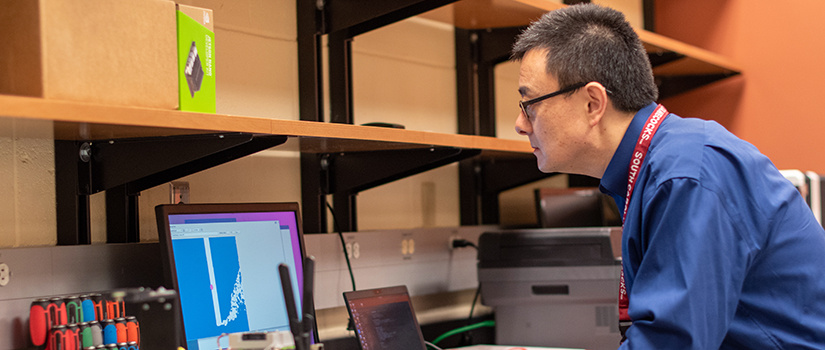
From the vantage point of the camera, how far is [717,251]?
100cm

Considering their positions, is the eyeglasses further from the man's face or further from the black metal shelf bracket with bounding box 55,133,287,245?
the black metal shelf bracket with bounding box 55,133,287,245

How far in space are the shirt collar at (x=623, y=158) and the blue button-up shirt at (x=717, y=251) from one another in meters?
0.06

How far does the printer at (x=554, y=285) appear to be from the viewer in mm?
2037

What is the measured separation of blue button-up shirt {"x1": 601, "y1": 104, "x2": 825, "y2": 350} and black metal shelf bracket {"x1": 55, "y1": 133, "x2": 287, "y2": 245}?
26.4 inches

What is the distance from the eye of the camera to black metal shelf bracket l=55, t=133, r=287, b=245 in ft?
4.40

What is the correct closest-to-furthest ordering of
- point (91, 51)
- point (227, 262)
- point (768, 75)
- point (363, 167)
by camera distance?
point (91, 51) → point (227, 262) → point (363, 167) → point (768, 75)

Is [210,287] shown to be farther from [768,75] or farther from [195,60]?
[768,75]

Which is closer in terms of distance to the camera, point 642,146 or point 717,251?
point 717,251

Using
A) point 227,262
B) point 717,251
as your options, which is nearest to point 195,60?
point 227,262

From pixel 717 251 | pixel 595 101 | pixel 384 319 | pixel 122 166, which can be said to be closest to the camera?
pixel 717 251

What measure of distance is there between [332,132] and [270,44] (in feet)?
1.74

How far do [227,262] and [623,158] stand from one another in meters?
0.78

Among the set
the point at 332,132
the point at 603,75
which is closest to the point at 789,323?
the point at 603,75

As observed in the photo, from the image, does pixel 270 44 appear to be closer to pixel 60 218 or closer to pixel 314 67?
pixel 314 67
